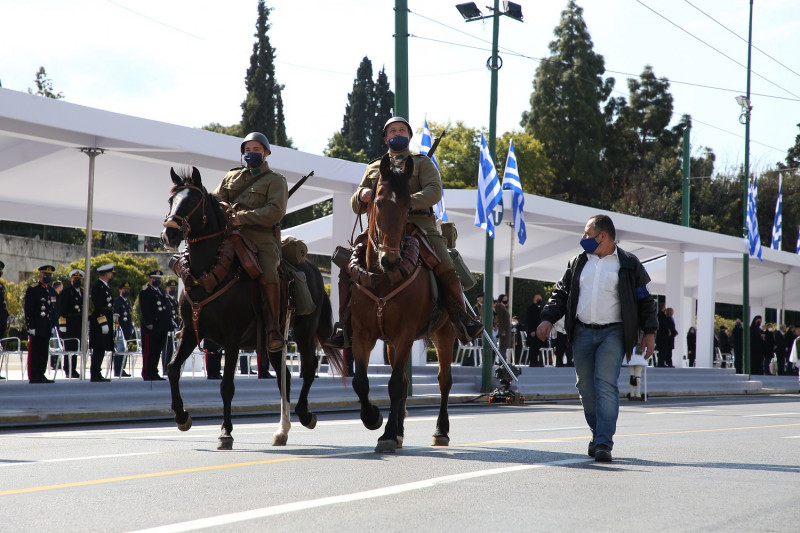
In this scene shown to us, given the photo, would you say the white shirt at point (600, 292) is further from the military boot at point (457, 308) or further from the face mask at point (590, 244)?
the military boot at point (457, 308)

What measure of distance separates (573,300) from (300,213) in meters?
65.3

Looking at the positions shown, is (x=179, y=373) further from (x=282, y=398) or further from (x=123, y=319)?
(x=123, y=319)

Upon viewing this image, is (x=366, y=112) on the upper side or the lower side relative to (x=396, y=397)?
upper

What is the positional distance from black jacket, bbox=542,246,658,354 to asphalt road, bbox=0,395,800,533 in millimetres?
1143

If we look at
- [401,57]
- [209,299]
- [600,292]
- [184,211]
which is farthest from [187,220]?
[401,57]

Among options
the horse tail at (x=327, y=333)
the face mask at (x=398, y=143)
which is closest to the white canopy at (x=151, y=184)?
the horse tail at (x=327, y=333)

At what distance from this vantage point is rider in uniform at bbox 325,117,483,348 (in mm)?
10023

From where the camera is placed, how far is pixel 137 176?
75.3 feet

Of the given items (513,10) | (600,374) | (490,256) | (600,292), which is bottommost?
(600,374)

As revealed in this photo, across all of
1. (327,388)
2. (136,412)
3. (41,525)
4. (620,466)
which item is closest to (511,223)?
(327,388)

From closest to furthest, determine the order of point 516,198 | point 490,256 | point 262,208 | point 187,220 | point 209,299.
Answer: point 187,220, point 209,299, point 262,208, point 490,256, point 516,198

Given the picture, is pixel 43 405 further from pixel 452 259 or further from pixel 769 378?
pixel 769 378

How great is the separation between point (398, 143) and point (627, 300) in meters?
2.79

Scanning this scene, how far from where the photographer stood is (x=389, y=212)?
9.45 m
